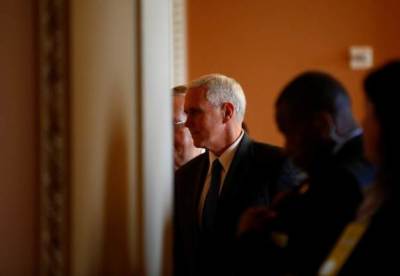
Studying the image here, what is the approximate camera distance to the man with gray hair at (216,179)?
1.50 metres

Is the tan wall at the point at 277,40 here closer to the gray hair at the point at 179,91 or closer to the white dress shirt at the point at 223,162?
the gray hair at the point at 179,91

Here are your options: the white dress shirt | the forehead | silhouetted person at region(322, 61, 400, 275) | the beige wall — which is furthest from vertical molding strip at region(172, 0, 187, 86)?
silhouetted person at region(322, 61, 400, 275)

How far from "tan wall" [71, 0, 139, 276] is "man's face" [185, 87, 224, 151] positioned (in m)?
0.58

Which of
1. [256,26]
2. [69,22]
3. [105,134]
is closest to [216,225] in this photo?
[105,134]

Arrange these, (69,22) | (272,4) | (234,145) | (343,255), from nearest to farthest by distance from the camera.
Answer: (343,255)
(69,22)
(234,145)
(272,4)

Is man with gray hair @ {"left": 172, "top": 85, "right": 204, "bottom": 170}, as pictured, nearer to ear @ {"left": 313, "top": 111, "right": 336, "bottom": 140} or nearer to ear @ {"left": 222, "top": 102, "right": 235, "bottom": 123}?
ear @ {"left": 222, "top": 102, "right": 235, "bottom": 123}

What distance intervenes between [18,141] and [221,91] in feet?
2.50

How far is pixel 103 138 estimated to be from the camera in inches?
45.0

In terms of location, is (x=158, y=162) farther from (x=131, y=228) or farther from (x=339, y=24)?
(x=339, y=24)

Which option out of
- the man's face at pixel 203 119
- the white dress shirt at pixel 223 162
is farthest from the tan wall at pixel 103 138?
the man's face at pixel 203 119

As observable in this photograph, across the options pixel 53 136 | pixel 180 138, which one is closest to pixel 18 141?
pixel 53 136

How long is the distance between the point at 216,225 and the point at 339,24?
2143mm

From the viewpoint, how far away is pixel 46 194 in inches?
44.2

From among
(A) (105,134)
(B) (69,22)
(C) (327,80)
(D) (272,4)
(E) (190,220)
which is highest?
(D) (272,4)
